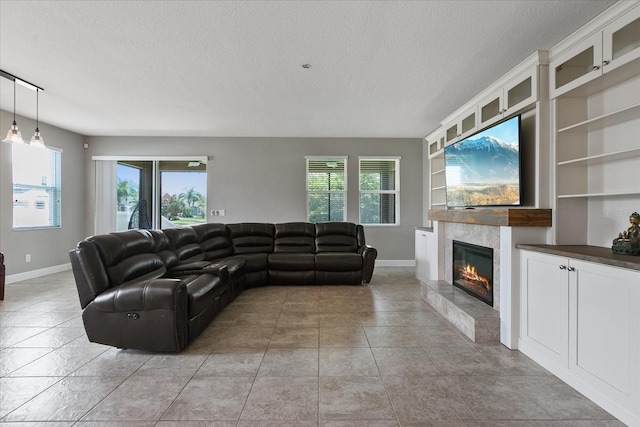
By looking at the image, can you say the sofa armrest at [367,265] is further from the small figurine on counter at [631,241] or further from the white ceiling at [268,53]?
the small figurine on counter at [631,241]

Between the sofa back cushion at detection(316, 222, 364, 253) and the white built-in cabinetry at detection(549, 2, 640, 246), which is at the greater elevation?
the white built-in cabinetry at detection(549, 2, 640, 246)

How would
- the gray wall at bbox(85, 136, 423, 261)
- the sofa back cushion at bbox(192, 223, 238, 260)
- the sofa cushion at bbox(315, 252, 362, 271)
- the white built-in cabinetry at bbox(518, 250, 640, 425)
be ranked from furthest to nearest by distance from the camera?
the gray wall at bbox(85, 136, 423, 261) < the sofa cushion at bbox(315, 252, 362, 271) < the sofa back cushion at bbox(192, 223, 238, 260) < the white built-in cabinetry at bbox(518, 250, 640, 425)

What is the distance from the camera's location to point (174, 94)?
396 centimetres

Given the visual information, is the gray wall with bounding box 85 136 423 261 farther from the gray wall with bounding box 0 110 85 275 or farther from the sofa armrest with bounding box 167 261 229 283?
the sofa armrest with bounding box 167 261 229 283

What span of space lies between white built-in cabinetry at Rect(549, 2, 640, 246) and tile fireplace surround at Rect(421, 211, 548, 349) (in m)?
0.34

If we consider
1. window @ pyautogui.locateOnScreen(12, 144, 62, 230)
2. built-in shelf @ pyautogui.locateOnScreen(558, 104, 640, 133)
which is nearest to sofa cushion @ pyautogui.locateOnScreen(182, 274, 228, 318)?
built-in shelf @ pyautogui.locateOnScreen(558, 104, 640, 133)

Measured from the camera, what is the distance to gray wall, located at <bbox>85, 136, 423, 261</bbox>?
250 inches

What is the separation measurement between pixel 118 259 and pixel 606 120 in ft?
13.5

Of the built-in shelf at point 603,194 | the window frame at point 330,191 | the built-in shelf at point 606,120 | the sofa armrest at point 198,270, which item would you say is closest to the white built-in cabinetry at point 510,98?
the built-in shelf at point 606,120

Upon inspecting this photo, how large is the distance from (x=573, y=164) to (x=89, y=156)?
25.8 ft

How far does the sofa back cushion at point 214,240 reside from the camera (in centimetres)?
456

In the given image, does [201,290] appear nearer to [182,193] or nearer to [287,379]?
[287,379]

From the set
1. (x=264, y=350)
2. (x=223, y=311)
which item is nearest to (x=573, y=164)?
(x=264, y=350)

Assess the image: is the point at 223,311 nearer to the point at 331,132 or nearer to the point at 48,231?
the point at 331,132
